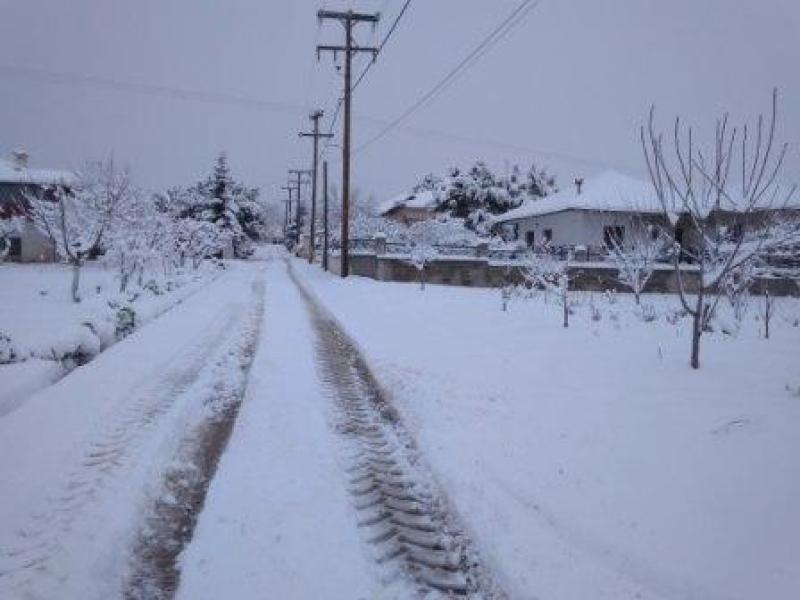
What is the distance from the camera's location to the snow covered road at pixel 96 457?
3895 mm

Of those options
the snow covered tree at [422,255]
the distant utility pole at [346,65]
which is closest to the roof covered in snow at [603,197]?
the snow covered tree at [422,255]

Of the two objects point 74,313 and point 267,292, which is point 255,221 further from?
point 74,313

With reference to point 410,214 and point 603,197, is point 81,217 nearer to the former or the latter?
point 603,197

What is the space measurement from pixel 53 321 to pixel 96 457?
973 cm

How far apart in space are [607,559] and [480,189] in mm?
45996

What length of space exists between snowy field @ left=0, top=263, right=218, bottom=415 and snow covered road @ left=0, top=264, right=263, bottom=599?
1.12 feet

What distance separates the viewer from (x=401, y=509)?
486cm

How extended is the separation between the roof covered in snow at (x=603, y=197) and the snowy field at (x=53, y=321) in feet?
65.5

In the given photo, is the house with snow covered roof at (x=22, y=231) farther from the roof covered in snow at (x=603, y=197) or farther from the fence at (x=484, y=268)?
the roof covered in snow at (x=603, y=197)

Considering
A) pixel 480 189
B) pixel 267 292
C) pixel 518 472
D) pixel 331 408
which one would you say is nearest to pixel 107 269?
pixel 267 292

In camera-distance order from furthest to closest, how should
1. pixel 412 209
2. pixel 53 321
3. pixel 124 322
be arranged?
Result: pixel 412 209
pixel 53 321
pixel 124 322

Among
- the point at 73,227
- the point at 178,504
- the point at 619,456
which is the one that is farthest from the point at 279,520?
the point at 73,227

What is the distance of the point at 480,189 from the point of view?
48.8m

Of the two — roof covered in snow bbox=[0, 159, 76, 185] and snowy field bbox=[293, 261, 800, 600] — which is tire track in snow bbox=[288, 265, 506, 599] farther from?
roof covered in snow bbox=[0, 159, 76, 185]
